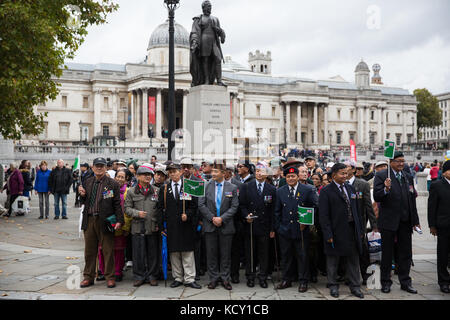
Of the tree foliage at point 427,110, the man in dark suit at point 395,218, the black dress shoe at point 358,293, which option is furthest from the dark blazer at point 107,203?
the tree foliage at point 427,110

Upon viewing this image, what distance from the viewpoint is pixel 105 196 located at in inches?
300

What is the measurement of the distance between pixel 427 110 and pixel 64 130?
76.9m

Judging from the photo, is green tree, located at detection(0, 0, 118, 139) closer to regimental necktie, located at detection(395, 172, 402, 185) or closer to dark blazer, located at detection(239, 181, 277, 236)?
dark blazer, located at detection(239, 181, 277, 236)

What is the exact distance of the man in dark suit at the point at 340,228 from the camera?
7172 mm

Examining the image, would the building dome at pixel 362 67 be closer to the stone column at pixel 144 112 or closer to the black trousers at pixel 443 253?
the stone column at pixel 144 112

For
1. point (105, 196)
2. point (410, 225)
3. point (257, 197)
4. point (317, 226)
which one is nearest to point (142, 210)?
point (105, 196)

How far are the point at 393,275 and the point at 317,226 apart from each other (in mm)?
1874

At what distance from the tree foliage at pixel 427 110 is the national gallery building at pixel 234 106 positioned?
434cm

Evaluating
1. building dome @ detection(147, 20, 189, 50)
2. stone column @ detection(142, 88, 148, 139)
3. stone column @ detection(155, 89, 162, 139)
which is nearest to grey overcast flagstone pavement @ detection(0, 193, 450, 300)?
stone column @ detection(155, 89, 162, 139)

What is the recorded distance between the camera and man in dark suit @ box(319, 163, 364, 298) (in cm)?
717

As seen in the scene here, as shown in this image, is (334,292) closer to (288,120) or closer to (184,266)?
(184,266)

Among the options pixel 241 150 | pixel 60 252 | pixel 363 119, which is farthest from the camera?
pixel 363 119

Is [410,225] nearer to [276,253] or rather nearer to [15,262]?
[276,253]

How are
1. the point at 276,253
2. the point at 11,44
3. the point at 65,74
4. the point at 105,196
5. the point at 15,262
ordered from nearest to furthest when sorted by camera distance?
the point at 105,196
the point at 276,253
the point at 15,262
the point at 11,44
the point at 65,74
